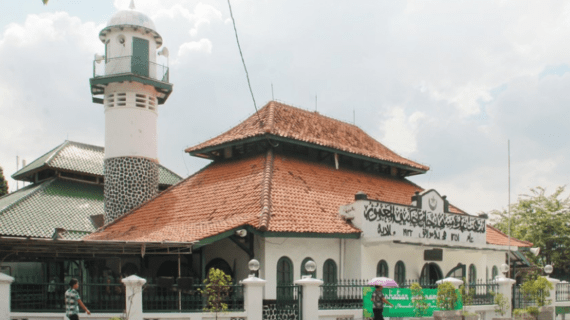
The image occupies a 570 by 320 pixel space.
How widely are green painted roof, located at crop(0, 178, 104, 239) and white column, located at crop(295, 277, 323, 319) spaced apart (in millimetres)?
11707

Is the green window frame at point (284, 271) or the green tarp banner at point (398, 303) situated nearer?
the green tarp banner at point (398, 303)

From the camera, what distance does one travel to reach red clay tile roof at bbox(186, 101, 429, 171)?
2212 centimetres

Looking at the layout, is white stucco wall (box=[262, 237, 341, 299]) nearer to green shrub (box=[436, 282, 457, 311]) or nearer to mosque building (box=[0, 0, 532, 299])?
mosque building (box=[0, 0, 532, 299])

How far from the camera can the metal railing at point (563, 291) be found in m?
21.5

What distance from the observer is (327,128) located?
24.9 meters

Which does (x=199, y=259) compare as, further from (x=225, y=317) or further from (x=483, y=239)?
(x=483, y=239)

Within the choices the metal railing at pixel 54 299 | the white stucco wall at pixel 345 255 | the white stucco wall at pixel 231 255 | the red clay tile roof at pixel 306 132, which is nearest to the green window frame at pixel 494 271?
the white stucco wall at pixel 345 255

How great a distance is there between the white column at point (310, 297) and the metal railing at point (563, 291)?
10393mm

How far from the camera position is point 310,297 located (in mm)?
15266

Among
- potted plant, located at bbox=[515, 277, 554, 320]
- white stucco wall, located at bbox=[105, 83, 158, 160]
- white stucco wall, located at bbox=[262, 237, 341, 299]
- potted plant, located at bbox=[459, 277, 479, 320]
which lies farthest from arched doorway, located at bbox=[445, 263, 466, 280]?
white stucco wall, located at bbox=[105, 83, 158, 160]

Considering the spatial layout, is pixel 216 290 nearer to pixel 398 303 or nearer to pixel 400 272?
pixel 398 303

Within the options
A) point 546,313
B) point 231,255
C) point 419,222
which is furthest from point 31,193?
point 546,313

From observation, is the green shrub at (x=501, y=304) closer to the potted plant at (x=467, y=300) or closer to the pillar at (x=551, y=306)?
the potted plant at (x=467, y=300)

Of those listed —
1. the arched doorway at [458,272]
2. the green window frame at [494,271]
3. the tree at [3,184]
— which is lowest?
the green window frame at [494,271]
